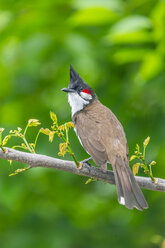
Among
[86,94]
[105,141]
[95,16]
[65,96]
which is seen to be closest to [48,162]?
[105,141]

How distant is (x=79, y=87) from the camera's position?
12.8 feet

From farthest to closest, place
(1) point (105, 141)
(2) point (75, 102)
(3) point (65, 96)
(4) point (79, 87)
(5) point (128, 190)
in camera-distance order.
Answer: (3) point (65, 96)
(2) point (75, 102)
(4) point (79, 87)
(1) point (105, 141)
(5) point (128, 190)

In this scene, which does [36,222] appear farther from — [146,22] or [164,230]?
[146,22]

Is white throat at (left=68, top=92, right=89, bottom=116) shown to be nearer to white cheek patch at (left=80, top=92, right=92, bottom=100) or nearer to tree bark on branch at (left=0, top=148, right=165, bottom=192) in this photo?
white cheek patch at (left=80, top=92, right=92, bottom=100)

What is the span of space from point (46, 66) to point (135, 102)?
1.08 m

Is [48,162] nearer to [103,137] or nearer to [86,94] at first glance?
[103,137]

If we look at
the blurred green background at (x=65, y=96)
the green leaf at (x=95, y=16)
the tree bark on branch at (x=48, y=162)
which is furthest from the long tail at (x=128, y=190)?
the green leaf at (x=95, y=16)

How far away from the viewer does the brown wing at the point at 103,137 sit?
10.9ft

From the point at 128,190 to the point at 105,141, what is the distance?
0.57 metres

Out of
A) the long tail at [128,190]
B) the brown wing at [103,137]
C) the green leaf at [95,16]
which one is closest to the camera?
the long tail at [128,190]

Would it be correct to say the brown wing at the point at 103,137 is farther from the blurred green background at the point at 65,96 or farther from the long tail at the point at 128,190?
the blurred green background at the point at 65,96

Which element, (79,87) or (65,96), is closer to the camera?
(79,87)

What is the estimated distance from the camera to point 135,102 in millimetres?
4289

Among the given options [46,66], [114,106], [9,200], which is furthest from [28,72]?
[9,200]
